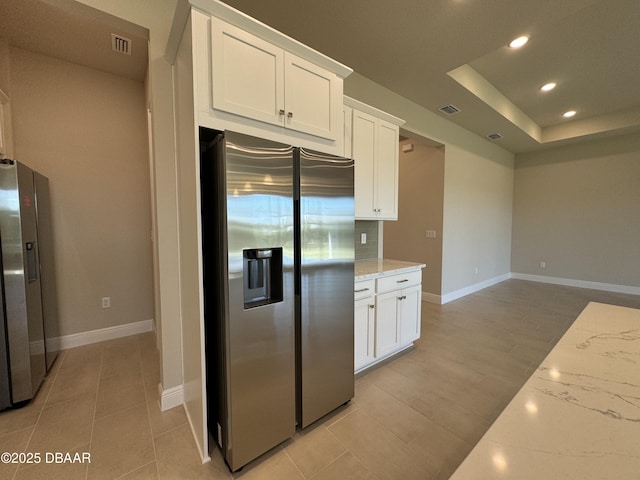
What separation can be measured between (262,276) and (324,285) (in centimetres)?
43

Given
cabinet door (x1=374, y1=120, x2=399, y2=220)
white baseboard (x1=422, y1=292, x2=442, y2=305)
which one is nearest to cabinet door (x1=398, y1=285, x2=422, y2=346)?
cabinet door (x1=374, y1=120, x2=399, y2=220)

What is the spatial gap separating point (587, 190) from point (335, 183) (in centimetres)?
644

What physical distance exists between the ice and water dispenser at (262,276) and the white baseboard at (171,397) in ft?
3.78

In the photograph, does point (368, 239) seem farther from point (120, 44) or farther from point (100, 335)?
point (100, 335)

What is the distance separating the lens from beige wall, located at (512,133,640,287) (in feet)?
16.3

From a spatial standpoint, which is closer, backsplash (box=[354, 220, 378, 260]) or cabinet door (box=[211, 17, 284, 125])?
cabinet door (box=[211, 17, 284, 125])

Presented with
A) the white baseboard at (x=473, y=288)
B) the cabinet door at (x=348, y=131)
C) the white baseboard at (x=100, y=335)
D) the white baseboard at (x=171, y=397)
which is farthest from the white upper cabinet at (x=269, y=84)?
the white baseboard at (x=473, y=288)

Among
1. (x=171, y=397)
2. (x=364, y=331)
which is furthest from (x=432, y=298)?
(x=171, y=397)

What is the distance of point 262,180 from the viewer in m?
1.47

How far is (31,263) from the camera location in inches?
83.4

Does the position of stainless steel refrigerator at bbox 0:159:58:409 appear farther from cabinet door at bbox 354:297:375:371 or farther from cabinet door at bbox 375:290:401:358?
cabinet door at bbox 375:290:401:358

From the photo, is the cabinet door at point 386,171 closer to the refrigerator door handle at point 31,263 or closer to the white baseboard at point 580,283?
the refrigerator door handle at point 31,263

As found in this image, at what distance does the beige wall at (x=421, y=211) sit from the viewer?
4453 millimetres

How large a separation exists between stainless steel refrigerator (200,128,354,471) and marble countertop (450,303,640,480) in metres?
1.18
